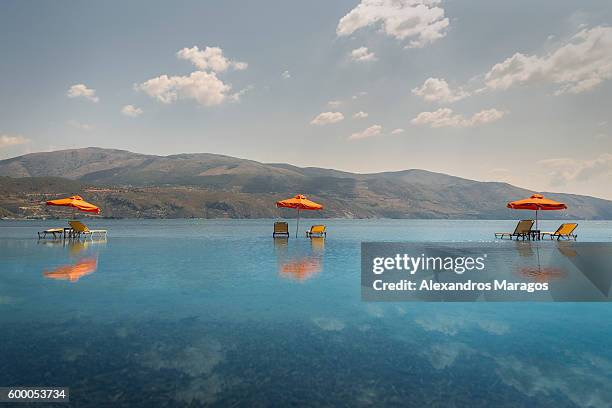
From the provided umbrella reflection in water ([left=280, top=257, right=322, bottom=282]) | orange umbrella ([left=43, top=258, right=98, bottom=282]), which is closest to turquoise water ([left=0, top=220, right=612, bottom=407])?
orange umbrella ([left=43, top=258, right=98, bottom=282])

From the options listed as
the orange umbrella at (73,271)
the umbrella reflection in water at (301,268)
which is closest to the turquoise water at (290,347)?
the orange umbrella at (73,271)

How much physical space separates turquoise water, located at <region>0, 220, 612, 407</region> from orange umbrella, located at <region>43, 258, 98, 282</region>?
1.11 metres

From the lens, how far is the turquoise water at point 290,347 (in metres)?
5.02

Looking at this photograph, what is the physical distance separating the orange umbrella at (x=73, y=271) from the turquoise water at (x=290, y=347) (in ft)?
3.64

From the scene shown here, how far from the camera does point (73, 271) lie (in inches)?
566

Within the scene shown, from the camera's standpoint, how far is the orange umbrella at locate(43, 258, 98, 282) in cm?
1315

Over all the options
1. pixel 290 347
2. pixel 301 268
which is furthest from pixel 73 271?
pixel 290 347

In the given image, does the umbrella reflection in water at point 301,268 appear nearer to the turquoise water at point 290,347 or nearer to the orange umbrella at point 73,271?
the turquoise water at point 290,347

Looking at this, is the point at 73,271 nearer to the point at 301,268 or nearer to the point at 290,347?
the point at 301,268

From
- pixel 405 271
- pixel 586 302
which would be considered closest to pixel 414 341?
pixel 586 302

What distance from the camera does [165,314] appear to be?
879cm

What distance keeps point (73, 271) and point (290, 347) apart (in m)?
11.0

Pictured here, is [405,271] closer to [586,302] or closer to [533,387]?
[586,302]

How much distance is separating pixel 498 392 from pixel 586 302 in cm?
748
